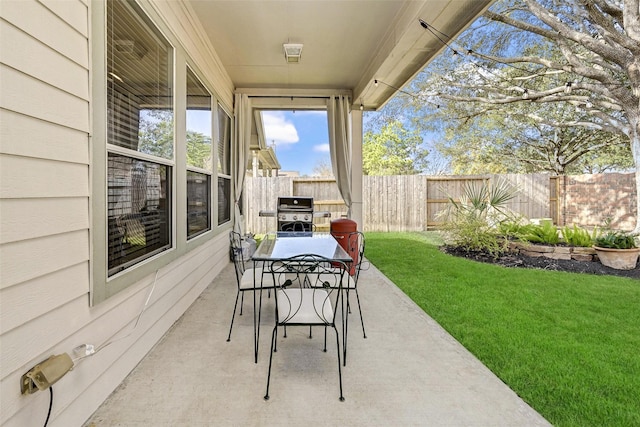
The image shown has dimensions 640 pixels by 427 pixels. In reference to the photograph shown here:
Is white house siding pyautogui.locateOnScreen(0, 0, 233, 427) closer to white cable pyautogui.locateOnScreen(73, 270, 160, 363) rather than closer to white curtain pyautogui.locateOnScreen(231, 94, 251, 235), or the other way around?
white cable pyautogui.locateOnScreen(73, 270, 160, 363)

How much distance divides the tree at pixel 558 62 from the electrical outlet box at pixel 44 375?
4.55 m

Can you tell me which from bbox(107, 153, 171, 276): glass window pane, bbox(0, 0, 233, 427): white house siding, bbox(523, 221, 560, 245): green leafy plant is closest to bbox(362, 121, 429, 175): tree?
bbox(523, 221, 560, 245): green leafy plant

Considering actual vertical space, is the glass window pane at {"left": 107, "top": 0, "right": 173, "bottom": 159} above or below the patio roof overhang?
below

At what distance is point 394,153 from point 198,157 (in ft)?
55.5

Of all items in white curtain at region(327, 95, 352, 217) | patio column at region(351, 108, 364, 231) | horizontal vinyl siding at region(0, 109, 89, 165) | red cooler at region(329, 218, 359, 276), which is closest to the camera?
horizontal vinyl siding at region(0, 109, 89, 165)

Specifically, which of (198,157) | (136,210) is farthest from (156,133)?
(198,157)

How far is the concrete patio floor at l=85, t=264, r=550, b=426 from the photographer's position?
1.56 metres

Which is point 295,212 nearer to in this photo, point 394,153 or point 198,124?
point 198,124

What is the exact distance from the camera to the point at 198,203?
134 inches

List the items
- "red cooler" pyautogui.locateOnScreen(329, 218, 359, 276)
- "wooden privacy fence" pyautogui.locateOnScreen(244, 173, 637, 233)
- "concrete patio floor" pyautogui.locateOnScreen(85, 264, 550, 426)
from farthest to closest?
"wooden privacy fence" pyautogui.locateOnScreen(244, 173, 637, 233) → "red cooler" pyautogui.locateOnScreen(329, 218, 359, 276) → "concrete patio floor" pyautogui.locateOnScreen(85, 264, 550, 426)

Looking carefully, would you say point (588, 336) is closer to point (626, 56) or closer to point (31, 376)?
point (31, 376)

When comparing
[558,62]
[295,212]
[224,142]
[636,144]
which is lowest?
[295,212]

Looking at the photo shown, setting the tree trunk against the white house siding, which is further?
the tree trunk

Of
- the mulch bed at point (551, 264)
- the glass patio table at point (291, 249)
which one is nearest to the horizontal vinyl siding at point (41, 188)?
the glass patio table at point (291, 249)
